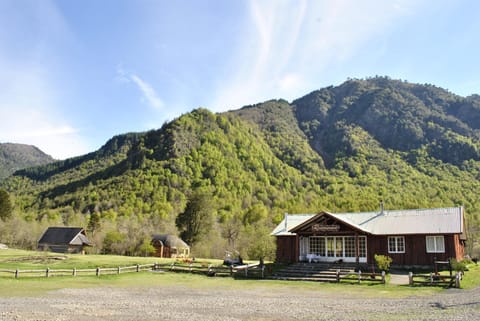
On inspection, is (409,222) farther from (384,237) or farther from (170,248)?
(170,248)

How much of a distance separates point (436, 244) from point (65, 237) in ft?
174

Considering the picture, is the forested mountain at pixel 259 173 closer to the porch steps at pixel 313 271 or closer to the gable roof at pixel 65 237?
the gable roof at pixel 65 237

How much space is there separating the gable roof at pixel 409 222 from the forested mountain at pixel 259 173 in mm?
12972

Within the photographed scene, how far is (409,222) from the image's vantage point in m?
33.0

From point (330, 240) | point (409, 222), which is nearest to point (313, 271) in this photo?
point (330, 240)

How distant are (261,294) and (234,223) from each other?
58725 millimetres

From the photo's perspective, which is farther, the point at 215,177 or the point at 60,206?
the point at 215,177

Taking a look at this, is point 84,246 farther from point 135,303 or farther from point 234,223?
point 135,303

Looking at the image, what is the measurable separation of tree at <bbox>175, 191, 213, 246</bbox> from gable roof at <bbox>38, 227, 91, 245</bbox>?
1505cm

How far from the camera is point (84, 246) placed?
2591 inches

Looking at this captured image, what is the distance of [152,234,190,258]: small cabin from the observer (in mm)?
64312

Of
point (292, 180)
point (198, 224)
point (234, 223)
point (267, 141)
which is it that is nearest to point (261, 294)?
point (198, 224)

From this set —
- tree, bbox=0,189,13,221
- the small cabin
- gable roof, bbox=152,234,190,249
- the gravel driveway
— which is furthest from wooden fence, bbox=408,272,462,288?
tree, bbox=0,189,13,221

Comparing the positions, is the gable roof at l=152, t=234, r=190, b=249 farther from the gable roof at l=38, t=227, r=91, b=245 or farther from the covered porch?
the covered porch
